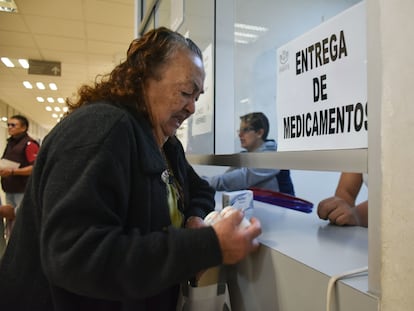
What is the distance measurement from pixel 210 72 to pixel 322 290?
42.3 inches

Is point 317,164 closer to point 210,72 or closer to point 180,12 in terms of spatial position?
point 210,72

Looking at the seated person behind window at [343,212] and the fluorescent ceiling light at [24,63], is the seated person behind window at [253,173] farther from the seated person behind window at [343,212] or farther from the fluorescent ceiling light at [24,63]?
the fluorescent ceiling light at [24,63]

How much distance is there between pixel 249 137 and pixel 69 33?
3237mm

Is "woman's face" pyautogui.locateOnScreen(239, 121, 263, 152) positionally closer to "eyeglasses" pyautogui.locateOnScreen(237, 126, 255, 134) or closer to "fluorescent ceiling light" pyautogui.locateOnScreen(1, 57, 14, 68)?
"eyeglasses" pyautogui.locateOnScreen(237, 126, 255, 134)

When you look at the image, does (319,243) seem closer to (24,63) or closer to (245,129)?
(245,129)

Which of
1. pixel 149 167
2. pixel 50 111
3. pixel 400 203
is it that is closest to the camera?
pixel 400 203

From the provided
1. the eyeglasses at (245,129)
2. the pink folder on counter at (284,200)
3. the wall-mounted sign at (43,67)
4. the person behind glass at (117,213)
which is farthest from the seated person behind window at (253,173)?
the wall-mounted sign at (43,67)

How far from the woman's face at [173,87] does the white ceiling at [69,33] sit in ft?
5.51

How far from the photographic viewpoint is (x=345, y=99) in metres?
0.54

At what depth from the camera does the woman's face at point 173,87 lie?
780 millimetres

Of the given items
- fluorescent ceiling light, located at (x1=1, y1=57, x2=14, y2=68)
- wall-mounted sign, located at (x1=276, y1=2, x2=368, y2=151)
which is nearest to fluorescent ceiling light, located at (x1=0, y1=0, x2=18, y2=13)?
fluorescent ceiling light, located at (x1=1, y1=57, x2=14, y2=68)

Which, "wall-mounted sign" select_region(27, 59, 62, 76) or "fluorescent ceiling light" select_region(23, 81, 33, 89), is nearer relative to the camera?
"wall-mounted sign" select_region(27, 59, 62, 76)

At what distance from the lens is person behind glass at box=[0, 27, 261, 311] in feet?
1.65

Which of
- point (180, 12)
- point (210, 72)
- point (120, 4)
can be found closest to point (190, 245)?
point (210, 72)
